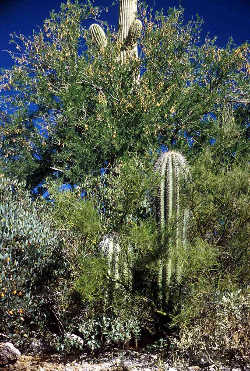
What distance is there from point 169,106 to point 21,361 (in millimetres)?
7132

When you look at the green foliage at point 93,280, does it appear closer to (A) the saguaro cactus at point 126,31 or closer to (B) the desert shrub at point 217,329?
(B) the desert shrub at point 217,329

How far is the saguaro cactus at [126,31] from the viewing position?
11688 mm

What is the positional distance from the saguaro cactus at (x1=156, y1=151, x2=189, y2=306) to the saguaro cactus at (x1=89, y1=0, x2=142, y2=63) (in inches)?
258

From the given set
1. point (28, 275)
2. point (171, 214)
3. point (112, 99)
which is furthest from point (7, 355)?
point (112, 99)

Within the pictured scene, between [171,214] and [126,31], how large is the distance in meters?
8.62

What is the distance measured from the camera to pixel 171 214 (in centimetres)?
538

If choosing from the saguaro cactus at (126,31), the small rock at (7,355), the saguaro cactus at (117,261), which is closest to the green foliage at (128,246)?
the saguaro cactus at (117,261)

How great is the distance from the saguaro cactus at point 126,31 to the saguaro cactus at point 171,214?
21.5ft

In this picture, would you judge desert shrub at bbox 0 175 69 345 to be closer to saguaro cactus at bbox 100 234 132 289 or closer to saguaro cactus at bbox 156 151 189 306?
saguaro cactus at bbox 100 234 132 289

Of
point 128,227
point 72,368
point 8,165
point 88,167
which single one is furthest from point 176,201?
point 8,165

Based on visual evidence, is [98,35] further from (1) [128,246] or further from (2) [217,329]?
(2) [217,329]

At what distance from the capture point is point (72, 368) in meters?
4.40

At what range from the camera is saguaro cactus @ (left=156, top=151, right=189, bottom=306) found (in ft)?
16.0

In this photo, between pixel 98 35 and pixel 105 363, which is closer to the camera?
pixel 105 363
